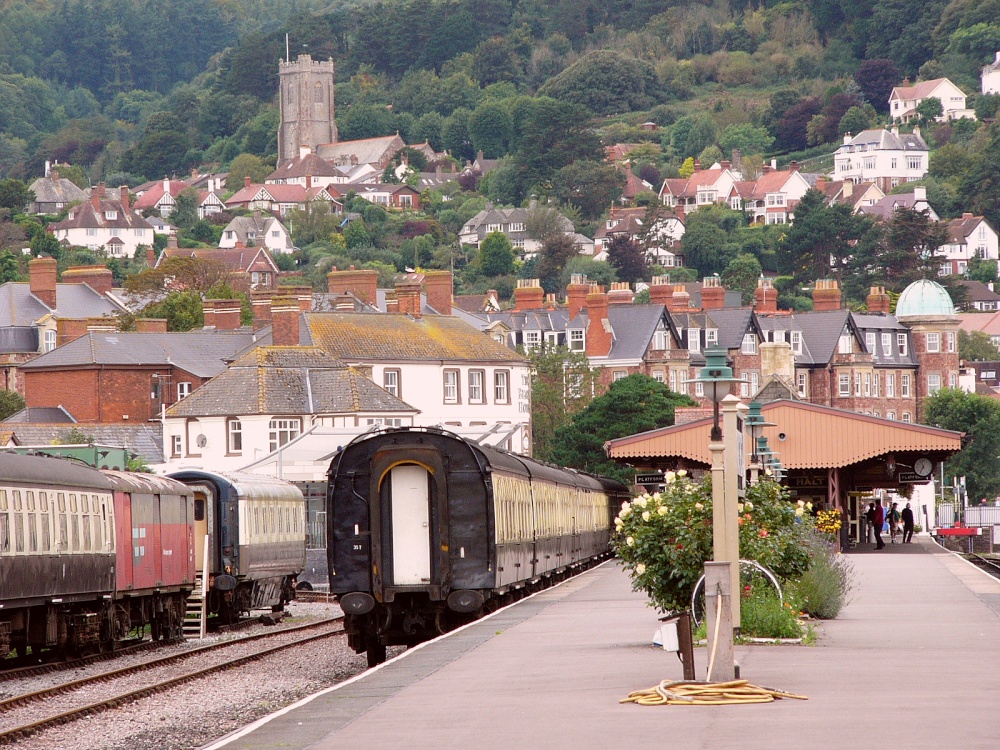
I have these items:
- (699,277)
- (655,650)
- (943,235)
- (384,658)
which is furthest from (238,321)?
(699,277)

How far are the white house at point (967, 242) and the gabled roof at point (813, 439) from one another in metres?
147

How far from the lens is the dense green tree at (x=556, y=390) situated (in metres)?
91.3

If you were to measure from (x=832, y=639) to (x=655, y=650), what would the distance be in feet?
6.82

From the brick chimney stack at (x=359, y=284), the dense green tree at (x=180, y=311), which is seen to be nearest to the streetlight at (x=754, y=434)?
the brick chimney stack at (x=359, y=284)

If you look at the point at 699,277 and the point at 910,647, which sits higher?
the point at 699,277

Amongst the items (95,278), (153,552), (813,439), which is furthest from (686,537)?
(95,278)

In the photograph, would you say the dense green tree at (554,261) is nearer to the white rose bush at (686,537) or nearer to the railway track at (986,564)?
the railway track at (986,564)

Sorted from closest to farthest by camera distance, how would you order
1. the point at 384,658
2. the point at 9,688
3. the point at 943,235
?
1. the point at 9,688
2. the point at 384,658
3. the point at 943,235

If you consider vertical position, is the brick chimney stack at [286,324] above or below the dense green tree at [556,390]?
above

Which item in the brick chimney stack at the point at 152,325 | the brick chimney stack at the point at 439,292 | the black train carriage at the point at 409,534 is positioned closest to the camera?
the black train carriage at the point at 409,534

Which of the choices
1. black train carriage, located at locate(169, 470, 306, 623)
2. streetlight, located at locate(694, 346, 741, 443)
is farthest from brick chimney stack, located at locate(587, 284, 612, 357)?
streetlight, located at locate(694, 346, 741, 443)

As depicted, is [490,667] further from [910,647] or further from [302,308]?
[302,308]

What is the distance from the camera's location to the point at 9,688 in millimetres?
21453

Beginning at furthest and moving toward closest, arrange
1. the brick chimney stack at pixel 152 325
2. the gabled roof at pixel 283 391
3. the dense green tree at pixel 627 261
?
the dense green tree at pixel 627 261 < the brick chimney stack at pixel 152 325 < the gabled roof at pixel 283 391
